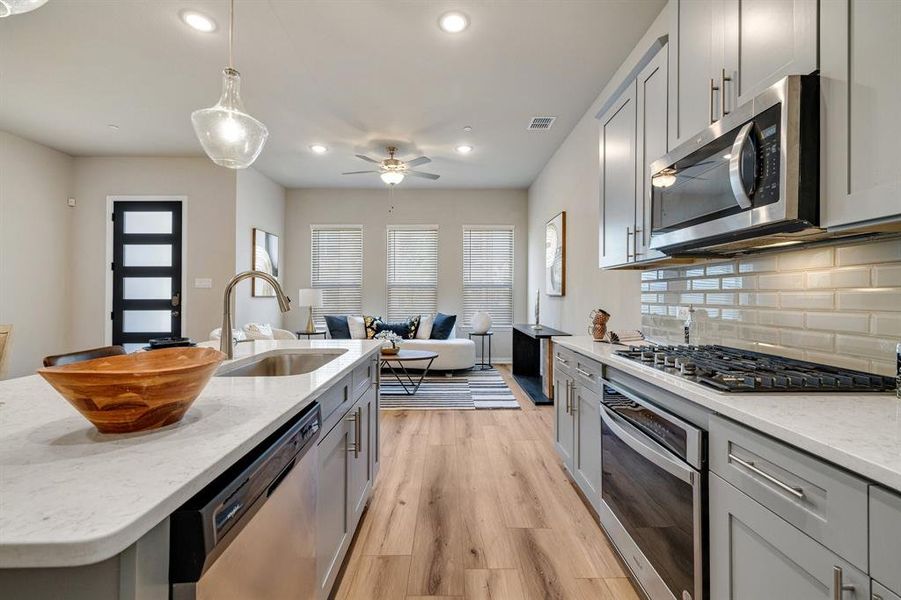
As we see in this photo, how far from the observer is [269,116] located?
156 inches

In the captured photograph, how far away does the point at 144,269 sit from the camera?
523cm

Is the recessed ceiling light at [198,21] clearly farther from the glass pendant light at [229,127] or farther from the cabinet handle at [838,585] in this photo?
the cabinet handle at [838,585]

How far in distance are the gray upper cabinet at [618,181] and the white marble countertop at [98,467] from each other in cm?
203

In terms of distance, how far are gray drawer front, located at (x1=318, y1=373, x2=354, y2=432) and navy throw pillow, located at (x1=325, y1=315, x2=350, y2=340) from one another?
184 inches

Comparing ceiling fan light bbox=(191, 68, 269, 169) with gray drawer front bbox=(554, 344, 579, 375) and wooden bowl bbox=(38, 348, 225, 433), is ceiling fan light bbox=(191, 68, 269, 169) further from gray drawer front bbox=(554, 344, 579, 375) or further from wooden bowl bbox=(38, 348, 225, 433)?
gray drawer front bbox=(554, 344, 579, 375)

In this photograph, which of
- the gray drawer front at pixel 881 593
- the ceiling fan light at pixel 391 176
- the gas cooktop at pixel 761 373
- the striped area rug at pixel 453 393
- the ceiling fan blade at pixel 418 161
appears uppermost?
the ceiling fan blade at pixel 418 161

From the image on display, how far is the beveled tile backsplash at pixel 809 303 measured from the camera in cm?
124

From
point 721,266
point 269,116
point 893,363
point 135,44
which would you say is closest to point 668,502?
point 893,363

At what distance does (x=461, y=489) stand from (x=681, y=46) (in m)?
2.61

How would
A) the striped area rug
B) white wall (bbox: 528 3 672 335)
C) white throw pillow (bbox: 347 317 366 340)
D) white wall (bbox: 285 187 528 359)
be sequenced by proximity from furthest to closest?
white wall (bbox: 285 187 528 359), white throw pillow (bbox: 347 317 366 340), the striped area rug, white wall (bbox: 528 3 672 335)

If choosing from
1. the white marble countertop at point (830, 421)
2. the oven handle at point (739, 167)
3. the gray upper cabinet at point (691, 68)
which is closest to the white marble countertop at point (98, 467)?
the white marble countertop at point (830, 421)

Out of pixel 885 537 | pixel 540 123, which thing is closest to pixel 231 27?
pixel 540 123

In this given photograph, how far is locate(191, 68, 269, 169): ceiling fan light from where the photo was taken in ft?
7.06

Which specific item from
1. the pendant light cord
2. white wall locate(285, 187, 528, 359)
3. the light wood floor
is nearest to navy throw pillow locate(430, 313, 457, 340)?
white wall locate(285, 187, 528, 359)
